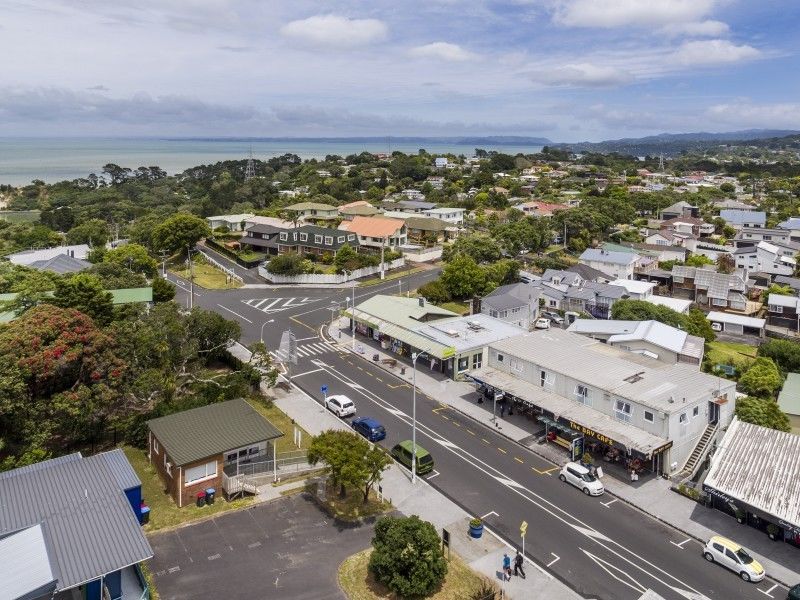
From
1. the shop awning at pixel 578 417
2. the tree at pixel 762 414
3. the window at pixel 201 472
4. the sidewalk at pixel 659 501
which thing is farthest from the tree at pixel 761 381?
the window at pixel 201 472

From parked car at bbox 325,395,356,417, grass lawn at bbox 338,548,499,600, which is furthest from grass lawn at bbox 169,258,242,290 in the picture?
grass lawn at bbox 338,548,499,600

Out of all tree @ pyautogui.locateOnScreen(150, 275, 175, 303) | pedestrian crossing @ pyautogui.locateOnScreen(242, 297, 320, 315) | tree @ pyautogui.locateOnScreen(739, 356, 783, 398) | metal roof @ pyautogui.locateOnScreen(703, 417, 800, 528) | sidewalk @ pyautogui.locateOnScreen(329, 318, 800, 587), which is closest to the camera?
sidewalk @ pyautogui.locateOnScreen(329, 318, 800, 587)

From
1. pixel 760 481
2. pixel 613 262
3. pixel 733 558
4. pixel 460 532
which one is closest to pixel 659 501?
pixel 760 481

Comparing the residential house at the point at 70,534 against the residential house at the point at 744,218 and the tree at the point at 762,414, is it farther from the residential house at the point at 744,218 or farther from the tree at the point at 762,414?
the residential house at the point at 744,218

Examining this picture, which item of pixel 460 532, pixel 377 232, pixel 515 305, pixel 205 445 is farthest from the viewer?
pixel 377 232

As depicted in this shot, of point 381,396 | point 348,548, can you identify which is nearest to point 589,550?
point 348,548

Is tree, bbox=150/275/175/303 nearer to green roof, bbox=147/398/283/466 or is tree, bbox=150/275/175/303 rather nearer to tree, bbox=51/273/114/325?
tree, bbox=51/273/114/325

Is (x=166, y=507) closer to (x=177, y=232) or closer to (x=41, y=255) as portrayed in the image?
(x=41, y=255)
